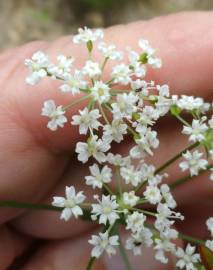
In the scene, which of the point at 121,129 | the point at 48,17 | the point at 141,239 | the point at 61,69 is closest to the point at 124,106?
the point at 121,129

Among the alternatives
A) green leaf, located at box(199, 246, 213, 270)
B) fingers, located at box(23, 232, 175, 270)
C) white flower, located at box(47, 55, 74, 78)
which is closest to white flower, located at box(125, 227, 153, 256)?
green leaf, located at box(199, 246, 213, 270)

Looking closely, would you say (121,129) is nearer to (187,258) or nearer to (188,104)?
(188,104)

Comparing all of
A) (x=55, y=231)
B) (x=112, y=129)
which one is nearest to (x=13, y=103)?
(x=112, y=129)

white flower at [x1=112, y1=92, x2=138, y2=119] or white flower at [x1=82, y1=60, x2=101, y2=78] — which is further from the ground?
white flower at [x1=82, y1=60, x2=101, y2=78]

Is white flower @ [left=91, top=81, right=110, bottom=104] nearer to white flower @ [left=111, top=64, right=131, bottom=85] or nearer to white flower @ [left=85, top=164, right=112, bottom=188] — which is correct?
white flower @ [left=111, top=64, right=131, bottom=85]

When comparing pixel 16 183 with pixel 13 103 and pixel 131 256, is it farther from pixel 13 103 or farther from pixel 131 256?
pixel 131 256
